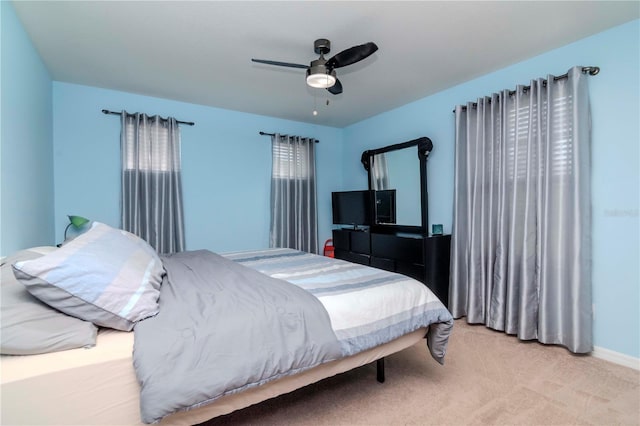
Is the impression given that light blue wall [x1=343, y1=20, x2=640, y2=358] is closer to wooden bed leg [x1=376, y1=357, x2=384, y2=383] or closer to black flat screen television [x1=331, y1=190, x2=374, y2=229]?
wooden bed leg [x1=376, y1=357, x2=384, y2=383]

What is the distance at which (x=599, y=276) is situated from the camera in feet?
7.76

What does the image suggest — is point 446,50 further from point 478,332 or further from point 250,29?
point 478,332

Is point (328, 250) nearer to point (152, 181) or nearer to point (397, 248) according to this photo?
point (397, 248)

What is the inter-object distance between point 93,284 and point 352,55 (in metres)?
1.96

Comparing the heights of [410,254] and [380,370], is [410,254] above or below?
above

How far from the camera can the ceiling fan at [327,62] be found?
2014 millimetres

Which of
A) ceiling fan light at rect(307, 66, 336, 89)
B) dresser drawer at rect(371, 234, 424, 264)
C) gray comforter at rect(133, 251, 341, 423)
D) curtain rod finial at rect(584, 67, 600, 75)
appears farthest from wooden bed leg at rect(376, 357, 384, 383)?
curtain rod finial at rect(584, 67, 600, 75)

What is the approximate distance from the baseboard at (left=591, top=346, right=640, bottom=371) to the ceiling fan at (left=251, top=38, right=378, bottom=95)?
2.81 metres

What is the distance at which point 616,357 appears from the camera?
2.27m

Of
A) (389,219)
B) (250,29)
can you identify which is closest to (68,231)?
(250,29)

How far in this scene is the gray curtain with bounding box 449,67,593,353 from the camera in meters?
2.36

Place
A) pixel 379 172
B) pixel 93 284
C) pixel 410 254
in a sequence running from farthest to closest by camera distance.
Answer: pixel 379 172
pixel 410 254
pixel 93 284

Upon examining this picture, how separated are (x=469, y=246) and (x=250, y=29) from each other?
2803 mm

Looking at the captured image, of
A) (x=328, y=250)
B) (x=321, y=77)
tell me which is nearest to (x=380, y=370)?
(x=321, y=77)
